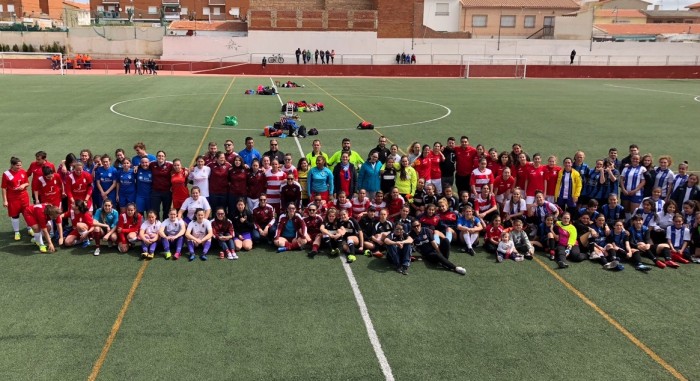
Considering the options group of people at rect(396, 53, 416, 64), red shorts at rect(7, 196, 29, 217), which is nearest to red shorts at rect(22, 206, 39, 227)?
red shorts at rect(7, 196, 29, 217)

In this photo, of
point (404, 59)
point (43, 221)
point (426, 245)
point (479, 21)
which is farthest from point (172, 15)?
point (426, 245)

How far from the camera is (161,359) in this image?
7.36m

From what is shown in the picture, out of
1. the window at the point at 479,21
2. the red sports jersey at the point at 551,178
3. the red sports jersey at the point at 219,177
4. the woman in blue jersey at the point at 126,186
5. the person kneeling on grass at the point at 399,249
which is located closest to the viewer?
the person kneeling on grass at the point at 399,249

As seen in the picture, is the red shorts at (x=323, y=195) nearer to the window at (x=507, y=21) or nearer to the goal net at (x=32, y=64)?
the goal net at (x=32, y=64)

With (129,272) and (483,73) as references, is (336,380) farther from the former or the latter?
(483,73)

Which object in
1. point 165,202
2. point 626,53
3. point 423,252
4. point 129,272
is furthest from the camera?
point 626,53

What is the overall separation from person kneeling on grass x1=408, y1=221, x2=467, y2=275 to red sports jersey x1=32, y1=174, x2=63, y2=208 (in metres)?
7.40

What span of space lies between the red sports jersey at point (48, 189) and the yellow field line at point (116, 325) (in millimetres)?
2773

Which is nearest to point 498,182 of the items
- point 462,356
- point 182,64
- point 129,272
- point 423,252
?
point 423,252

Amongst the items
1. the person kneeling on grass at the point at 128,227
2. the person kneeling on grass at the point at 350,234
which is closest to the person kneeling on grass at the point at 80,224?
the person kneeling on grass at the point at 128,227

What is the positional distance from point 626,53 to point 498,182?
74.4 meters

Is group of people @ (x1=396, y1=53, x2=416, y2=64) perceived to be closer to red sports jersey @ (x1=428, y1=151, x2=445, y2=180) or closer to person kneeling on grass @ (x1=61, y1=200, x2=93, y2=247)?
red sports jersey @ (x1=428, y1=151, x2=445, y2=180)

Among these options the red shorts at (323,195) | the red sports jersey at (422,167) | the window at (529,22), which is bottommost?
the red shorts at (323,195)

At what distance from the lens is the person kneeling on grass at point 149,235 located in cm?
1079
